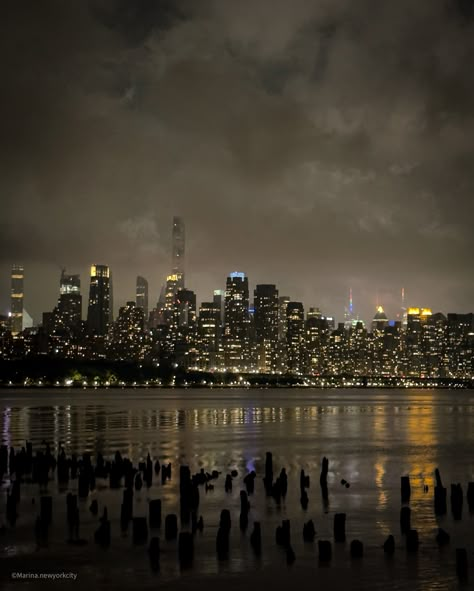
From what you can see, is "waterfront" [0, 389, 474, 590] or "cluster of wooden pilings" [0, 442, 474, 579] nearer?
"waterfront" [0, 389, 474, 590]

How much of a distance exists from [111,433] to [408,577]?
5704 centimetres

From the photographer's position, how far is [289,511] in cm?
3650

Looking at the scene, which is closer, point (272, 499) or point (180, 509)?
point (180, 509)

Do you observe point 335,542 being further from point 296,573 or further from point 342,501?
point 342,501

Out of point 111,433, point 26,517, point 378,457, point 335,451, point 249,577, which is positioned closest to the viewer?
point 249,577

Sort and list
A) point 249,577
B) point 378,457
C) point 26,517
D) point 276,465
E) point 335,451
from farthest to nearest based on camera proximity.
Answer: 1. point 335,451
2. point 378,457
3. point 276,465
4. point 26,517
5. point 249,577

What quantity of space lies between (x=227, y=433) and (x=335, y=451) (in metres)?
19.8

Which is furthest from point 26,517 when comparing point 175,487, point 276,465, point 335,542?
point 276,465

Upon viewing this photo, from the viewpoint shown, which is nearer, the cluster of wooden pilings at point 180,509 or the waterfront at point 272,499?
the waterfront at point 272,499

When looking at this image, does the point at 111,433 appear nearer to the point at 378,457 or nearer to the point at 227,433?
the point at 227,433

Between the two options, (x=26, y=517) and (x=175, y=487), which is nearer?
(x=26, y=517)

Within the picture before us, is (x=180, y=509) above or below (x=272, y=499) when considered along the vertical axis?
above

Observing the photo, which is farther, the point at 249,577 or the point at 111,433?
the point at 111,433

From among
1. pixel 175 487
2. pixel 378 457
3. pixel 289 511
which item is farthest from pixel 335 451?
pixel 289 511
